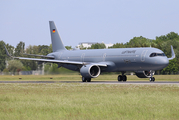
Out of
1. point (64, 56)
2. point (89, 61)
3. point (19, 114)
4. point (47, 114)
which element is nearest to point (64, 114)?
point (47, 114)

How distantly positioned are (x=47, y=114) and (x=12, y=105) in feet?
10.6

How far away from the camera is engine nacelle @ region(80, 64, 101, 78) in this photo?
4016 centimetres

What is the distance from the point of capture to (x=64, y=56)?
51.2 m

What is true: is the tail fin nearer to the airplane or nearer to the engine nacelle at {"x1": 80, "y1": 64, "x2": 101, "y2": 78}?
the airplane

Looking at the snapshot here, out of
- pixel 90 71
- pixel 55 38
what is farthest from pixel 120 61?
pixel 55 38

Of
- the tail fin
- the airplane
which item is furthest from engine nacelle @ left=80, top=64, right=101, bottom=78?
the tail fin

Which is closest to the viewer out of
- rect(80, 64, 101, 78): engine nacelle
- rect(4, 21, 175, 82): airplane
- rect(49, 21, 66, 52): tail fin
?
rect(4, 21, 175, 82): airplane

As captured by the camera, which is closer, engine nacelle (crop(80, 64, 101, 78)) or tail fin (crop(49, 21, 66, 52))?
engine nacelle (crop(80, 64, 101, 78))

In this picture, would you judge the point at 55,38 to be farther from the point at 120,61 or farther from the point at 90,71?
the point at 120,61

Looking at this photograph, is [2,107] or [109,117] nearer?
[109,117]

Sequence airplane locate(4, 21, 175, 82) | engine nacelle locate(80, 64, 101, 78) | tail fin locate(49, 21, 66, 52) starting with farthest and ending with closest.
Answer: tail fin locate(49, 21, 66, 52) → engine nacelle locate(80, 64, 101, 78) → airplane locate(4, 21, 175, 82)

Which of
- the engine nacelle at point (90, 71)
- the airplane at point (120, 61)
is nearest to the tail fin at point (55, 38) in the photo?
the airplane at point (120, 61)

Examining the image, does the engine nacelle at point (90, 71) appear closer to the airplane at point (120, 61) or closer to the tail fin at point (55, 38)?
the airplane at point (120, 61)

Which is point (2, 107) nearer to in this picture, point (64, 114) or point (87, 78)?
point (64, 114)
